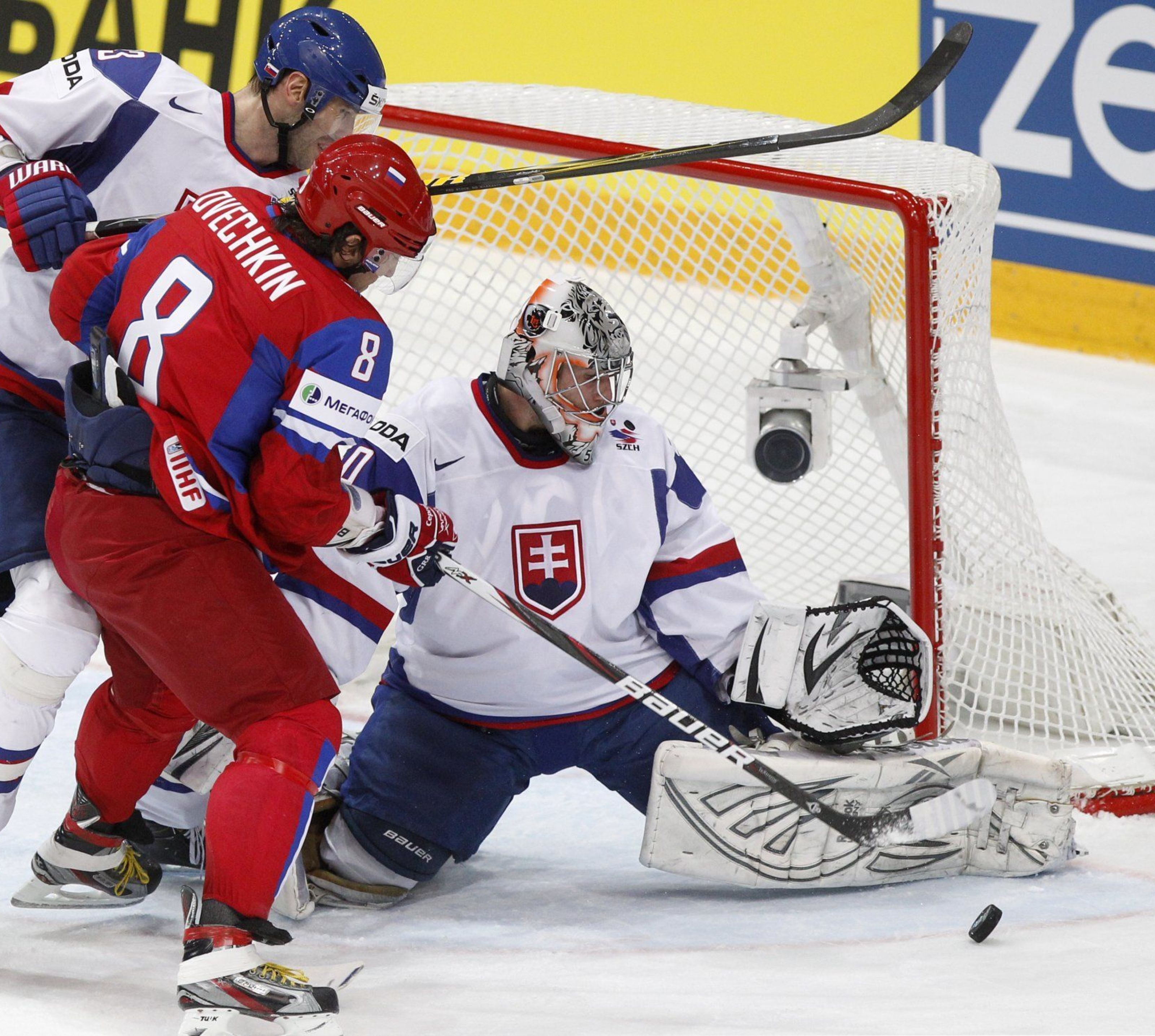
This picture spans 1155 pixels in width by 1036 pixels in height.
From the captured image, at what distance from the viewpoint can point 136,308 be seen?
7.73ft

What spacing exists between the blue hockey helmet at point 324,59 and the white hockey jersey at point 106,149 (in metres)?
0.13

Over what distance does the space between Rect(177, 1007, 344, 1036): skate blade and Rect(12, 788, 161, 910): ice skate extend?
55 cm

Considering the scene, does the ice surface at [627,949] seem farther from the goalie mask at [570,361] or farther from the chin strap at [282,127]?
the chin strap at [282,127]

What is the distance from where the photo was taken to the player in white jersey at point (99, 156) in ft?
8.41

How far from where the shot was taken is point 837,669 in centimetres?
291

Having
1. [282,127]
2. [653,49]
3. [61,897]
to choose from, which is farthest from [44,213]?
[653,49]

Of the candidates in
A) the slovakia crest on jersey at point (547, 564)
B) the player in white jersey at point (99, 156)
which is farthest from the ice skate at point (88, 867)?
the slovakia crest on jersey at point (547, 564)

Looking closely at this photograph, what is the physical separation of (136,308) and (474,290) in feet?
5.97

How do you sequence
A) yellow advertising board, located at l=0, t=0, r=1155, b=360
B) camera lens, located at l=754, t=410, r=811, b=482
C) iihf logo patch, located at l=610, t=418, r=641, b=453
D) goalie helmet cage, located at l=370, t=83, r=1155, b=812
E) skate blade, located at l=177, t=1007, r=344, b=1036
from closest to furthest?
1. skate blade, located at l=177, t=1007, r=344, b=1036
2. iihf logo patch, located at l=610, t=418, r=641, b=453
3. goalie helmet cage, located at l=370, t=83, r=1155, b=812
4. camera lens, located at l=754, t=410, r=811, b=482
5. yellow advertising board, located at l=0, t=0, r=1155, b=360

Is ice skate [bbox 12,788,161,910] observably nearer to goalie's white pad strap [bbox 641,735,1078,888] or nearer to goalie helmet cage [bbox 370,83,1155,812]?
goalie's white pad strap [bbox 641,735,1078,888]

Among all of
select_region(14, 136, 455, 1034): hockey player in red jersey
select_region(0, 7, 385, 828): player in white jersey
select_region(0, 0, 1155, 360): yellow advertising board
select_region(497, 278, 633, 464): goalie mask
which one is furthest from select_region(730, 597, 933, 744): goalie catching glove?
select_region(0, 0, 1155, 360): yellow advertising board

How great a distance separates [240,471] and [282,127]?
68 cm

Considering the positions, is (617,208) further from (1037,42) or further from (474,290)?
(1037,42)

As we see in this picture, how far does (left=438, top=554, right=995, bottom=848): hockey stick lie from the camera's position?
2.61 metres
